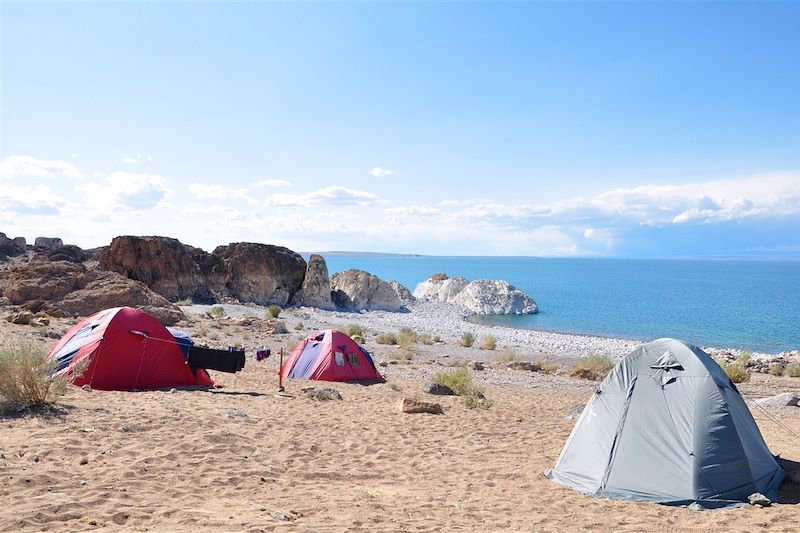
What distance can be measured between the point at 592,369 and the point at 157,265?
96.7 feet

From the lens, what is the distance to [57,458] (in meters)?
6.93

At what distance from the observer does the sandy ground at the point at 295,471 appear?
228 inches

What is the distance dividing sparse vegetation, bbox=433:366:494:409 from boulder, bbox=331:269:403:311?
108ft

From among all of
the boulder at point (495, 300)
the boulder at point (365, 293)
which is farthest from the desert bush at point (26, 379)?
the boulder at point (495, 300)

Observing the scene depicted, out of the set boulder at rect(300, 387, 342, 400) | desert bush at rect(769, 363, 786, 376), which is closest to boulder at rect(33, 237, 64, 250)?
boulder at rect(300, 387, 342, 400)

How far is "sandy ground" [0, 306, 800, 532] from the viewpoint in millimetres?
5781

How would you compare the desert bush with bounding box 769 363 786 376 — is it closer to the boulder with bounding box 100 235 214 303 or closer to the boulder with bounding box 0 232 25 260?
the boulder with bounding box 100 235 214 303

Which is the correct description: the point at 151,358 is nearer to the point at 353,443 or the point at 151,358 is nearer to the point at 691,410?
the point at 353,443

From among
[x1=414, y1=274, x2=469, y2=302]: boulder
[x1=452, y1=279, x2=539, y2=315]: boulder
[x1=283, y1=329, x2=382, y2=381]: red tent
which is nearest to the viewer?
[x1=283, y1=329, x2=382, y2=381]: red tent

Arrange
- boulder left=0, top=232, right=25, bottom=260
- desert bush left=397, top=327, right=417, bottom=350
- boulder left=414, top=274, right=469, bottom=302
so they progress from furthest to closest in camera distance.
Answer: boulder left=414, top=274, right=469, bottom=302, boulder left=0, top=232, right=25, bottom=260, desert bush left=397, top=327, right=417, bottom=350

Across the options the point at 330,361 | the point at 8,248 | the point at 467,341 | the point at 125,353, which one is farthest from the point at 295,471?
the point at 8,248

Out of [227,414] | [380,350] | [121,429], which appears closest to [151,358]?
[227,414]

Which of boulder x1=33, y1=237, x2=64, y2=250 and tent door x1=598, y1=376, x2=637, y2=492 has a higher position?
boulder x1=33, y1=237, x2=64, y2=250

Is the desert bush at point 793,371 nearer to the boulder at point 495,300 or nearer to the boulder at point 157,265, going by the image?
the boulder at point 495,300
